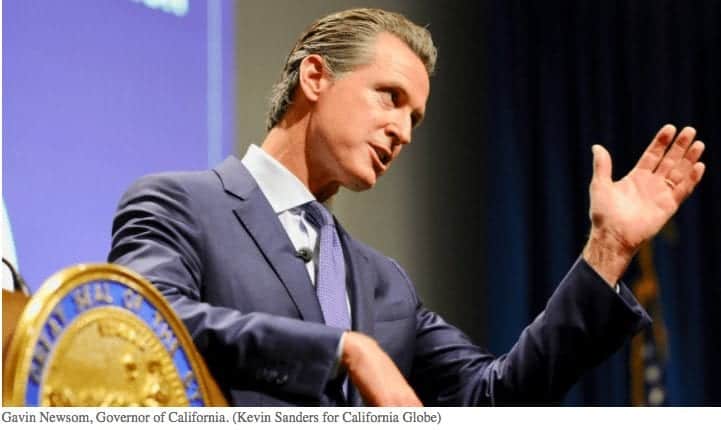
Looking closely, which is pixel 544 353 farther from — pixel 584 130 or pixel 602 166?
pixel 584 130

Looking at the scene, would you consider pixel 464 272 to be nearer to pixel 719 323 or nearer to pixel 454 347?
pixel 719 323

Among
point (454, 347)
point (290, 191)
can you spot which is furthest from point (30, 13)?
point (454, 347)

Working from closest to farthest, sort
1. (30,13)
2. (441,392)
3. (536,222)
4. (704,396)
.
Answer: (441,392)
(30,13)
(704,396)
(536,222)

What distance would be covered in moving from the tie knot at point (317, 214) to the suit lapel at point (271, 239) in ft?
0.22

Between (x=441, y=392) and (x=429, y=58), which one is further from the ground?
(x=429, y=58)

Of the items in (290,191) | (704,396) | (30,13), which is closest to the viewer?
(290,191)

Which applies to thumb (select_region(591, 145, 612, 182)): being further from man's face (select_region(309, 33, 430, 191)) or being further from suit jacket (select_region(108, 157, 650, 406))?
man's face (select_region(309, 33, 430, 191))

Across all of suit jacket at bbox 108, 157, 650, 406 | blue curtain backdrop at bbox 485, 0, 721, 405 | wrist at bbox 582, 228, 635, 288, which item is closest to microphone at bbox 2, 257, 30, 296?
suit jacket at bbox 108, 157, 650, 406

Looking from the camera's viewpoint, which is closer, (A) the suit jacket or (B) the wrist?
(A) the suit jacket

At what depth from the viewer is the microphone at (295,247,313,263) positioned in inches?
48.2

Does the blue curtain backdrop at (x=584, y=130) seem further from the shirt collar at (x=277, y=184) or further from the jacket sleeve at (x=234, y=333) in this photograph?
the jacket sleeve at (x=234, y=333)

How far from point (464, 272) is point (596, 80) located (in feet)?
1.94

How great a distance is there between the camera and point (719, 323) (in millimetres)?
2824

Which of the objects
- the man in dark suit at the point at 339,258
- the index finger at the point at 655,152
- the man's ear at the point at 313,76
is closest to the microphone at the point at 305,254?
the man in dark suit at the point at 339,258
